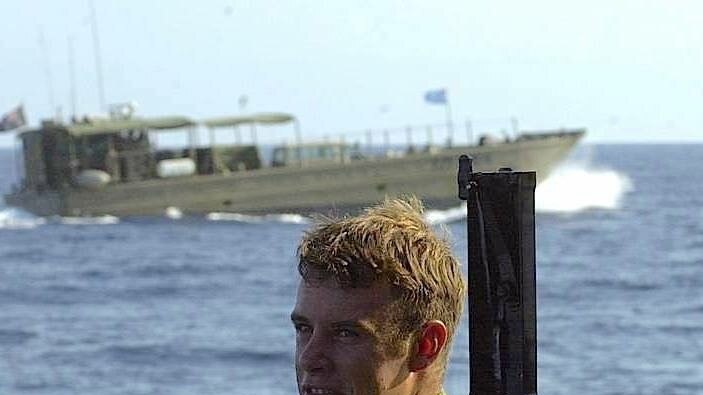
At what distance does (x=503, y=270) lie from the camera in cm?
265

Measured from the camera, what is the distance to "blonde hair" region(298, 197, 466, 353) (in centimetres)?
252

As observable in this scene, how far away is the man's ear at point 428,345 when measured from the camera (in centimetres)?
256

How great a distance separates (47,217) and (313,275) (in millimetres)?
49603

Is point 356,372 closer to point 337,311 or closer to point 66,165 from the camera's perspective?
point 337,311

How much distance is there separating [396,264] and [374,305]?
0.25ft

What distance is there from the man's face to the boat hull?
148 feet

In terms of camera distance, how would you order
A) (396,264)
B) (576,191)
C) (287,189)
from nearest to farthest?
1. (396,264)
2. (287,189)
3. (576,191)

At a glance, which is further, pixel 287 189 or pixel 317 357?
pixel 287 189

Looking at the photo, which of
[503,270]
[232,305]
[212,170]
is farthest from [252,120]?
[503,270]

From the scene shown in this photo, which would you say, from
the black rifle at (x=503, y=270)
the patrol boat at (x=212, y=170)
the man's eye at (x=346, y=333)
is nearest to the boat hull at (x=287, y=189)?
the patrol boat at (x=212, y=170)

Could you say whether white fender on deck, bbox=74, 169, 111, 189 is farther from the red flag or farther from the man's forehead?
the man's forehead

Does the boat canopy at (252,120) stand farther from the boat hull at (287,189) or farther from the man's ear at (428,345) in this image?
the man's ear at (428,345)

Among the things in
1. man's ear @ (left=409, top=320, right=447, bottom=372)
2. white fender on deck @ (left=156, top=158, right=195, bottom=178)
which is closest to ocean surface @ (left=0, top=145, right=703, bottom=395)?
man's ear @ (left=409, top=320, right=447, bottom=372)

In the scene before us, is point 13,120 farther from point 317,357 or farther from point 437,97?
point 317,357
